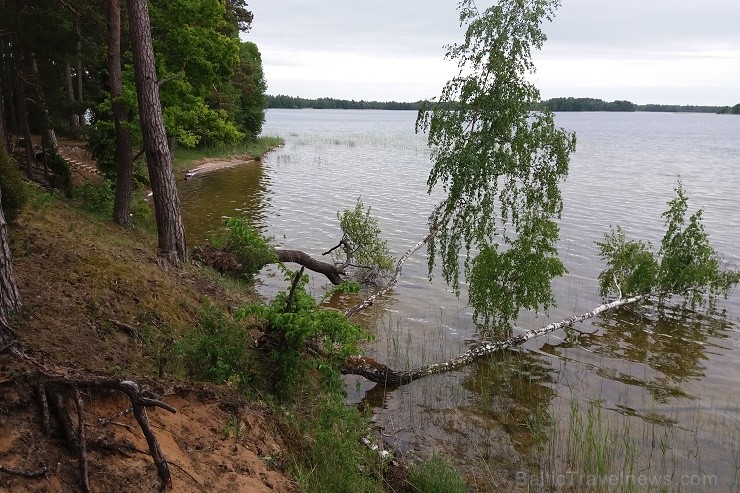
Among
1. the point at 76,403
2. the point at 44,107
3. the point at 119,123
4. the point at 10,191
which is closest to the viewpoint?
the point at 76,403

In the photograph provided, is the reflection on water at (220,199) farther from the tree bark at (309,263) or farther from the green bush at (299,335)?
the green bush at (299,335)

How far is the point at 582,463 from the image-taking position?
8055 millimetres

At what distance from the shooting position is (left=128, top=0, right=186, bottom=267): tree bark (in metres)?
11.2

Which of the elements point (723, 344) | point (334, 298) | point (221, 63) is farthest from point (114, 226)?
point (723, 344)

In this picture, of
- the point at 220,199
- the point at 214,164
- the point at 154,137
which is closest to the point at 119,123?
the point at 154,137

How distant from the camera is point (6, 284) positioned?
19.9 ft

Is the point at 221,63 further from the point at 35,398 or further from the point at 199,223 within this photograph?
the point at 35,398

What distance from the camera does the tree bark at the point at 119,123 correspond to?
14.8m

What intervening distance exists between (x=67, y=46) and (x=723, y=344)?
20.8 m

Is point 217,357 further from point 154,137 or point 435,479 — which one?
point 154,137

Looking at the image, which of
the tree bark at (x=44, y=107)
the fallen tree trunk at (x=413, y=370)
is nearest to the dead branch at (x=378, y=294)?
the fallen tree trunk at (x=413, y=370)

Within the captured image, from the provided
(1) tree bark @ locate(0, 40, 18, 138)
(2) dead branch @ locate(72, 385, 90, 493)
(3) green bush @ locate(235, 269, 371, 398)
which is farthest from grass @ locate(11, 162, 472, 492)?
(1) tree bark @ locate(0, 40, 18, 138)

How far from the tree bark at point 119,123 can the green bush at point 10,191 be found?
4554mm

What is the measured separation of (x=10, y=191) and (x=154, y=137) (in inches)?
107
